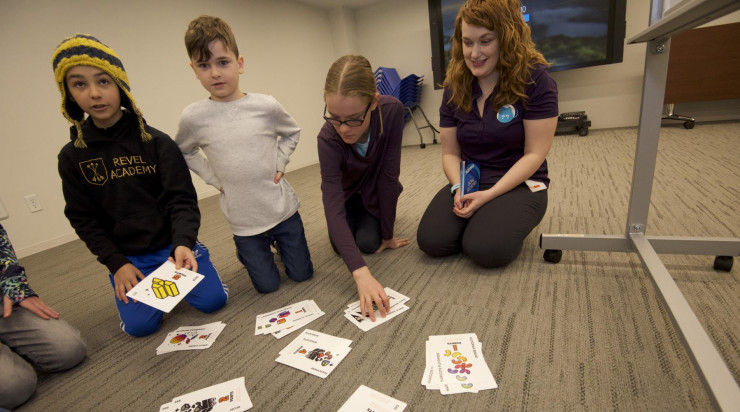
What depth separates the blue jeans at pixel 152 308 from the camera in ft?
4.51

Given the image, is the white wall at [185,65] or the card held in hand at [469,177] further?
the white wall at [185,65]

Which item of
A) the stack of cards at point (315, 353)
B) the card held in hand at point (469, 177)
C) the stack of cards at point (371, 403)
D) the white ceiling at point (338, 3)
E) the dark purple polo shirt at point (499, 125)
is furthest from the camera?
the white ceiling at point (338, 3)

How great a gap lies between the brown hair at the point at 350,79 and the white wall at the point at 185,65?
2732 millimetres

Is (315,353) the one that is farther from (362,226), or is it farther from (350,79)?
(350,79)

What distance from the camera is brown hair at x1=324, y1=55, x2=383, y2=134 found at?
119 cm

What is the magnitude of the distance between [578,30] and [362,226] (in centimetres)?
394

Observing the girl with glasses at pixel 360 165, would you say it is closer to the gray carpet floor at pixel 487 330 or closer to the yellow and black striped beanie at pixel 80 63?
the gray carpet floor at pixel 487 330

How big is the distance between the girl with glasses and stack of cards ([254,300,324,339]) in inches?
9.1

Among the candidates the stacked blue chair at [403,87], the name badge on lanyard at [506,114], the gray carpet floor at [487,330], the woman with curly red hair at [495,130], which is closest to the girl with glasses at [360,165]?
the gray carpet floor at [487,330]

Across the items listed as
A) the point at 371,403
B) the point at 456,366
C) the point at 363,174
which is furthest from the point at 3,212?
the point at 456,366

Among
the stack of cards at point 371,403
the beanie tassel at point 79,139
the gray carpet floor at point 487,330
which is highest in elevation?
the beanie tassel at point 79,139

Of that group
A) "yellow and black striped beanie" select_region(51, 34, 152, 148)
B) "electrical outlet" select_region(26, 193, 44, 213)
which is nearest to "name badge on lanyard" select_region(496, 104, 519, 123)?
"yellow and black striped beanie" select_region(51, 34, 152, 148)

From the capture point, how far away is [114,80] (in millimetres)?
1271

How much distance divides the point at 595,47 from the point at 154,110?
4733 millimetres
